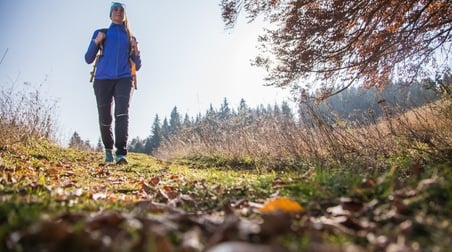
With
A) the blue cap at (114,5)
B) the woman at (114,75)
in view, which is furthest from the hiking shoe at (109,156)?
the blue cap at (114,5)

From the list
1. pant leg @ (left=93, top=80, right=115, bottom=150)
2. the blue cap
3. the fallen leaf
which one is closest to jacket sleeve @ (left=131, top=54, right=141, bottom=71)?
pant leg @ (left=93, top=80, right=115, bottom=150)

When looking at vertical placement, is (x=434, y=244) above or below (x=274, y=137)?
below

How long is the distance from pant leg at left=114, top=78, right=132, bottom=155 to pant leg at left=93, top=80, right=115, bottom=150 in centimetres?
16

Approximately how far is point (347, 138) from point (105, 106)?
382 centimetres

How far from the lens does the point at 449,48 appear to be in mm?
5102

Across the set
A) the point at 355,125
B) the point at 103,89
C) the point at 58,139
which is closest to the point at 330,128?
the point at 355,125

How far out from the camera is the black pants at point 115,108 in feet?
18.5

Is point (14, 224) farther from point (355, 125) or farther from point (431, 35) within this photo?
point (431, 35)

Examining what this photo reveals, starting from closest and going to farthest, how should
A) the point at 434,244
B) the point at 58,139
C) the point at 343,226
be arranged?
the point at 434,244, the point at 343,226, the point at 58,139

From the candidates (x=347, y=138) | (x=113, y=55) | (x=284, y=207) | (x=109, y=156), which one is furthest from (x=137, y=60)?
(x=284, y=207)

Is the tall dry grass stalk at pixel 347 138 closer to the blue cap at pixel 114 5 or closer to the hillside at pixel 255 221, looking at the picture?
the hillside at pixel 255 221

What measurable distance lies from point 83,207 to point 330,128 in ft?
11.3

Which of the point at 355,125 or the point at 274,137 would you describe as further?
the point at 274,137

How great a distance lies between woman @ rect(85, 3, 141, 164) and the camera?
5672 millimetres
